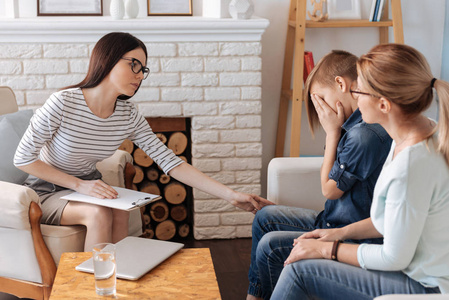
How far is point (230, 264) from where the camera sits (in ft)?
8.97

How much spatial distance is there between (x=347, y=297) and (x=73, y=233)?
3.63 ft

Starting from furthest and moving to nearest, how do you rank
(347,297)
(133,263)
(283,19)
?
(283,19), (133,263), (347,297)

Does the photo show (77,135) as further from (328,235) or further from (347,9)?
(347,9)

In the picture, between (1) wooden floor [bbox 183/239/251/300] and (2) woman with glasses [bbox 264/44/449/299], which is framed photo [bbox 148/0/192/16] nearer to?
(1) wooden floor [bbox 183/239/251/300]

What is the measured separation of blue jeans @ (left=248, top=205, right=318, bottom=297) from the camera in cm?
191

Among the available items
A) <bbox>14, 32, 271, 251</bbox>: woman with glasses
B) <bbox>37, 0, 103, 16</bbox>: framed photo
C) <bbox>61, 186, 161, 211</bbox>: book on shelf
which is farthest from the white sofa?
<bbox>37, 0, 103, 16</bbox>: framed photo

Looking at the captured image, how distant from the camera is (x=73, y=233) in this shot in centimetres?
204

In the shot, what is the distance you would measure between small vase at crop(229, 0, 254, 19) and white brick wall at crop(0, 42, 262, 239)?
147 mm

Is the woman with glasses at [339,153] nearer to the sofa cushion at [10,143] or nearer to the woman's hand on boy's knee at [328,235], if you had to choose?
the woman's hand on boy's knee at [328,235]

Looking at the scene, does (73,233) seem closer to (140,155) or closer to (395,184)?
(140,155)

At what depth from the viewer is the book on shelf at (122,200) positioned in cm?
189

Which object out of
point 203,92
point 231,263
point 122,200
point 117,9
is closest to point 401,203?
point 122,200

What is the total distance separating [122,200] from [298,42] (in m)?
1.55

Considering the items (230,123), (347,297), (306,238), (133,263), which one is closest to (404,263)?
(347,297)
